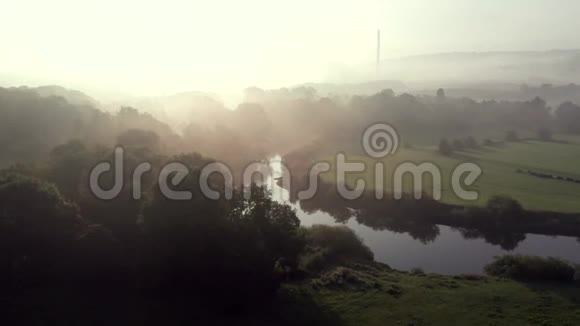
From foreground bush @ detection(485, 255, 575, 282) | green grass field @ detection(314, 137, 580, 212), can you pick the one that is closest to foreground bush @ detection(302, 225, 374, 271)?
foreground bush @ detection(485, 255, 575, 282)

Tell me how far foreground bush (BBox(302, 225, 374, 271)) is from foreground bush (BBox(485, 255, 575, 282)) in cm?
753

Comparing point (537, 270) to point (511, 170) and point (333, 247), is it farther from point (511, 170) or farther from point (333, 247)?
point (511, 170)

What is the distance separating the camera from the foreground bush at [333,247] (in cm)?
2541

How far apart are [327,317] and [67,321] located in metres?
9.99

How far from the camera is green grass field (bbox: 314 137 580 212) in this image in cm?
3909

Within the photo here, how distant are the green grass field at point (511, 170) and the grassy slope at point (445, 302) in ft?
56.9

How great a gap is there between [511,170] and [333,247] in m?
31.8

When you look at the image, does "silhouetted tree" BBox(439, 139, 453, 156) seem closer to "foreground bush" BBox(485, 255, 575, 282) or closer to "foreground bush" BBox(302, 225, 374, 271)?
"foreground bush" BBox(302, 225, 374, 271)

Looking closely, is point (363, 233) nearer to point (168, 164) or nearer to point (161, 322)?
point (168, 164)

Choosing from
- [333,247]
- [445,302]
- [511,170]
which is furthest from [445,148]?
[445,302]

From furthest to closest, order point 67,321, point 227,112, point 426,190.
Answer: point 227,112
point 426,190
point 67,321


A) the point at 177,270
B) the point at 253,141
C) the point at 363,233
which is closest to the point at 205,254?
the point at 177,270

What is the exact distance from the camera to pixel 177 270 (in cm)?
1939

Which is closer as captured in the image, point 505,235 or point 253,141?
point 505,235
